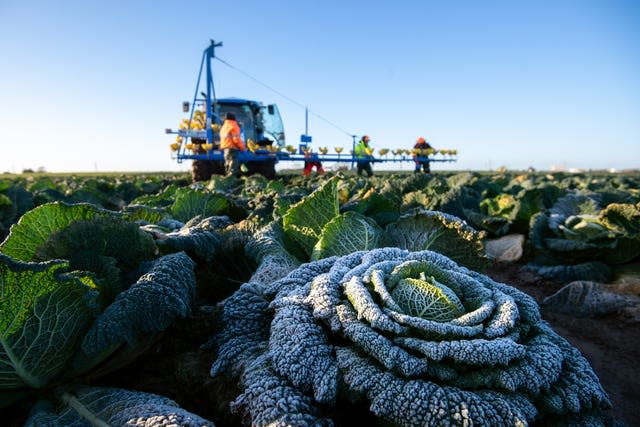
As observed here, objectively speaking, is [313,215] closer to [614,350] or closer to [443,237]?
[443,237]

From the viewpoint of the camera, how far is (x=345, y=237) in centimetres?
219

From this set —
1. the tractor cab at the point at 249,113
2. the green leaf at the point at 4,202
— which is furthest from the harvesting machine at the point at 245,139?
the green leaf at the point at 4,202

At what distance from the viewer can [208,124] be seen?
14.9 m

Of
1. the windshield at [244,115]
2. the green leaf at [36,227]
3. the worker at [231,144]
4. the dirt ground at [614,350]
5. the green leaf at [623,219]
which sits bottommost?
the dirt ground at [614,350]

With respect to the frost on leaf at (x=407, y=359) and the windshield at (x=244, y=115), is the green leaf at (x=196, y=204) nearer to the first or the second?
the frost on leaf at (x=407, y=359)

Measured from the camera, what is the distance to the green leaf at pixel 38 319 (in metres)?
1.24

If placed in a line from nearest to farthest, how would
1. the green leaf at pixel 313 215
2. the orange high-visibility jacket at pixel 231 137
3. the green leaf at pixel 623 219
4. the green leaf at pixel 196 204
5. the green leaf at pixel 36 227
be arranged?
the green leaf at pixel 36 227 < the green leaf at pixel 313 215 < the green leaf at pixel 196 204 < the green leaf at pixel 623 219 < the orange high-visibility jacket at pixel 231 137

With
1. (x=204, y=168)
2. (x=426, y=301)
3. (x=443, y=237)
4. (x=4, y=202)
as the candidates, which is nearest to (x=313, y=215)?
(x=443, y=237)

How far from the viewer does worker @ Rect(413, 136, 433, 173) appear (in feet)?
61.8

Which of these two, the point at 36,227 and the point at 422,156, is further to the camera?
the point at 422,156

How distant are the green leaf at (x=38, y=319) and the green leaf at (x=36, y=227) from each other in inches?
16.4

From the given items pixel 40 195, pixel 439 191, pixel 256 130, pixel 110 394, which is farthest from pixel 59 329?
pixel 256 130

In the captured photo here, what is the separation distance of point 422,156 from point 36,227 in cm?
1937

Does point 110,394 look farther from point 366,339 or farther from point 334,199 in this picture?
point 334,199
